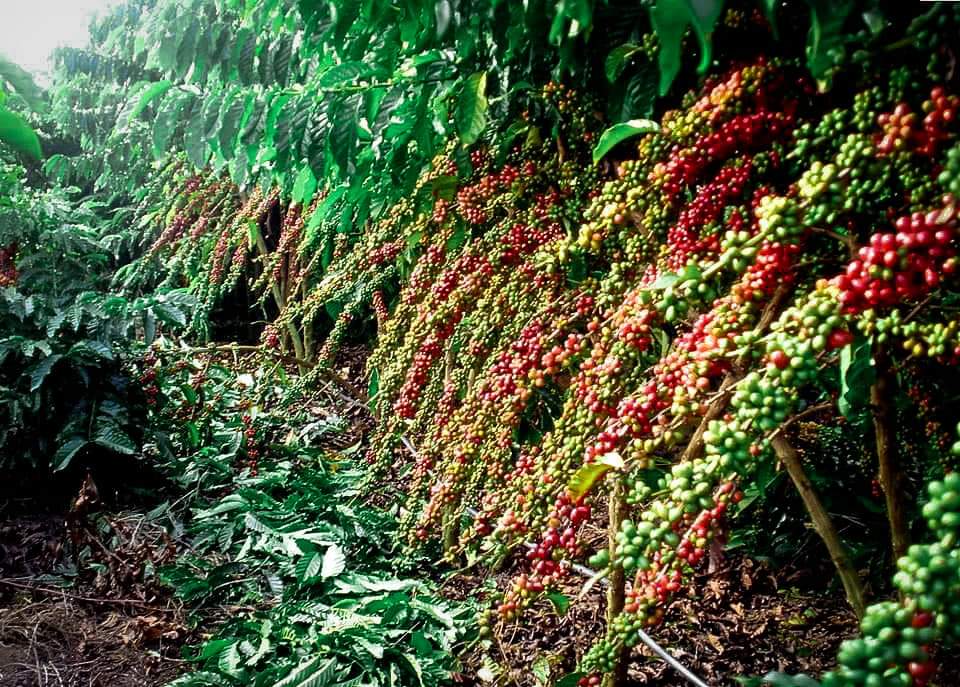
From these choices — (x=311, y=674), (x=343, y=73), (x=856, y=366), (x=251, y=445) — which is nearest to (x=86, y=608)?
(x=311, y=674)

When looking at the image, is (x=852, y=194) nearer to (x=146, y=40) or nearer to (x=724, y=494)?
A: (x=724, y=494)

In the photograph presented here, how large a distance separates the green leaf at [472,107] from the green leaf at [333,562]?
54.4 inches

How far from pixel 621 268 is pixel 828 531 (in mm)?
615

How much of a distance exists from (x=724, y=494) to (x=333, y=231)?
9.03 ft

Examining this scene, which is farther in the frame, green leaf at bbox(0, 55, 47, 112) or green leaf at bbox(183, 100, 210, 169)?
green leaf at bbox(183, 100, 210, 169)

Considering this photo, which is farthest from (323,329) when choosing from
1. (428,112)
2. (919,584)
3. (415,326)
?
(919,584)

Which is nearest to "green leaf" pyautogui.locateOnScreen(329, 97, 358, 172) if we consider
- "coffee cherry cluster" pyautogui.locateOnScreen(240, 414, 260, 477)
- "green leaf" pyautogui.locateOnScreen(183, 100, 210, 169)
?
"green leaf" pyautogui.locateOnScreen(183, 100, 210, 169)

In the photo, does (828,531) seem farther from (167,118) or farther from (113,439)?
(113,439)

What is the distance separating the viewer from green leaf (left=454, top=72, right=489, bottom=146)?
60.6 inches

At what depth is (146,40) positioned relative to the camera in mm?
2094

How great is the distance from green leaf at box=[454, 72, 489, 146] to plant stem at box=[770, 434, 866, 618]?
97cm

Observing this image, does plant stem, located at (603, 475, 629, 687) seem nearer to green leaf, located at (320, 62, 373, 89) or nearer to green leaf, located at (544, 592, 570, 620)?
green leaf, located at (544, 592, 570, 620)

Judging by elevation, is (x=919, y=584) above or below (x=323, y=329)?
above

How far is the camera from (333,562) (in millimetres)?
2133
